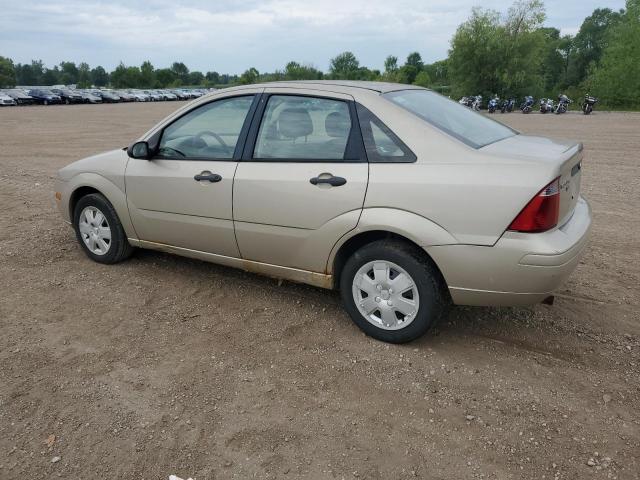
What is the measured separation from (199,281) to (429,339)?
2.14m

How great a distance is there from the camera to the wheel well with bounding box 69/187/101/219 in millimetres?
4883

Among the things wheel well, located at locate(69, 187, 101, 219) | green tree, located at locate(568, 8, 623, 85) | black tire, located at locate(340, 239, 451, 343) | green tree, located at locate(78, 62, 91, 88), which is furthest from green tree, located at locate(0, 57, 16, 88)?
black tire, located at locate(340, 239, 451, 343)

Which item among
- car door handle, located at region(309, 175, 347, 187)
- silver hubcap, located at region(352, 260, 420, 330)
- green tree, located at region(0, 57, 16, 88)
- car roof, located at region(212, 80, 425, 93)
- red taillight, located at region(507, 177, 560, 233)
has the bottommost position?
silver hubcap, located at region(352, 260, 420, 330)

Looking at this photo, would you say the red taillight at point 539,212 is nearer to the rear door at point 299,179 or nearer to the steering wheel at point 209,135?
the rear door at point 299,179

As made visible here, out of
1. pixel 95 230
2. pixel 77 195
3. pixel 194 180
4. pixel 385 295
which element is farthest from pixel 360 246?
pixel 77 195

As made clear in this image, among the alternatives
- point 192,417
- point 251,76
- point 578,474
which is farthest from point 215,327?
point 251,76

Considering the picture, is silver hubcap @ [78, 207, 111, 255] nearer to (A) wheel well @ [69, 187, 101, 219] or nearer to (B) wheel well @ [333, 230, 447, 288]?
(A) wheel well @ [69, 187, 101, 219]

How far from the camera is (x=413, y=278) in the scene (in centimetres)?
326

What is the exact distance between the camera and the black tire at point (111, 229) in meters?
4.74

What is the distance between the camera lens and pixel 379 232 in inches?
133

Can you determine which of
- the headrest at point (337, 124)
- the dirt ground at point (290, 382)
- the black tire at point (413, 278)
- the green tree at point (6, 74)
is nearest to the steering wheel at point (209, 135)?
the headrest at point (337, 124)

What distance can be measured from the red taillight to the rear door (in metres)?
0.96

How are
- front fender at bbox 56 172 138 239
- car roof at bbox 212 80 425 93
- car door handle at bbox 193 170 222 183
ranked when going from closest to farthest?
car roof at bbox 212 80 425 93
car door handle at bbox 193 170 222 183
front fender at bbox 56 172 138 239

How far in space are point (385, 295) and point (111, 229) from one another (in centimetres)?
279
